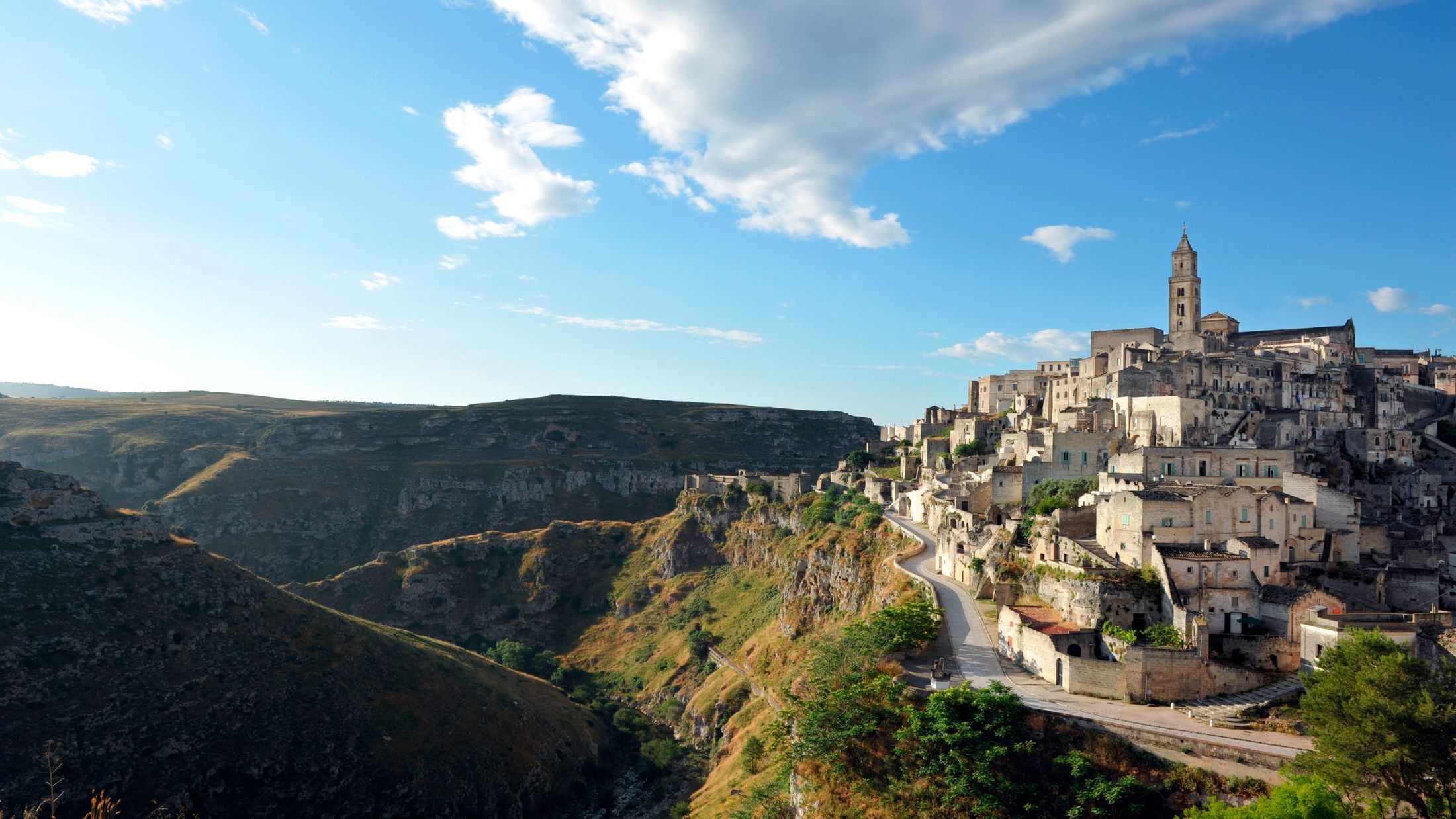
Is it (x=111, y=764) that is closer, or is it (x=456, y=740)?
(x=111, y=764)

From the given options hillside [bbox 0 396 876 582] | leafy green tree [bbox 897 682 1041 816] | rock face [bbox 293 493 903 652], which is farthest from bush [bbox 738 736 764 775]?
hillside [bbox 0 396 876 582]

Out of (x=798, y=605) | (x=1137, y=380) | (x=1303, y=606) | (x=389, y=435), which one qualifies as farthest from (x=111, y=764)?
(x=389, y=435)

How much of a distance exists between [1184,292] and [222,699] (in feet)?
329

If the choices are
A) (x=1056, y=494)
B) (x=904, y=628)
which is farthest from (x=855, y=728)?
(x=1056, y=494)

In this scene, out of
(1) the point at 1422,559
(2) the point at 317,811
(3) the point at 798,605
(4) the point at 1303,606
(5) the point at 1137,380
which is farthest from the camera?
A: (3) the point at 798,605

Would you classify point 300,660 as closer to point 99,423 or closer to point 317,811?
point 317,811

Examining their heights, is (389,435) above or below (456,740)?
above

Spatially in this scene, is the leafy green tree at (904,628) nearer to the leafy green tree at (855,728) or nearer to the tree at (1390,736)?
the leafy green tree at (855,728)

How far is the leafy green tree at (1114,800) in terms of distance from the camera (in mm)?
32062

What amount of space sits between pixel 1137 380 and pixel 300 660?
249 feet

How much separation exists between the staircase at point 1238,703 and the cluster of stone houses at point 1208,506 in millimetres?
587

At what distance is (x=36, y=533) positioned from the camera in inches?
2677

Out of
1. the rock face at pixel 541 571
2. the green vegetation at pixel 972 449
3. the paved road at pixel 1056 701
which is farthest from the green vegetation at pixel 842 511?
the paved road at pixel 1056 701

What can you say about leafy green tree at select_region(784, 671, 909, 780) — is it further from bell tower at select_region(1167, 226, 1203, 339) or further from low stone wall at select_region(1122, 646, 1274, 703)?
bell tower at select_region(1167, 226, 1203, 339)
